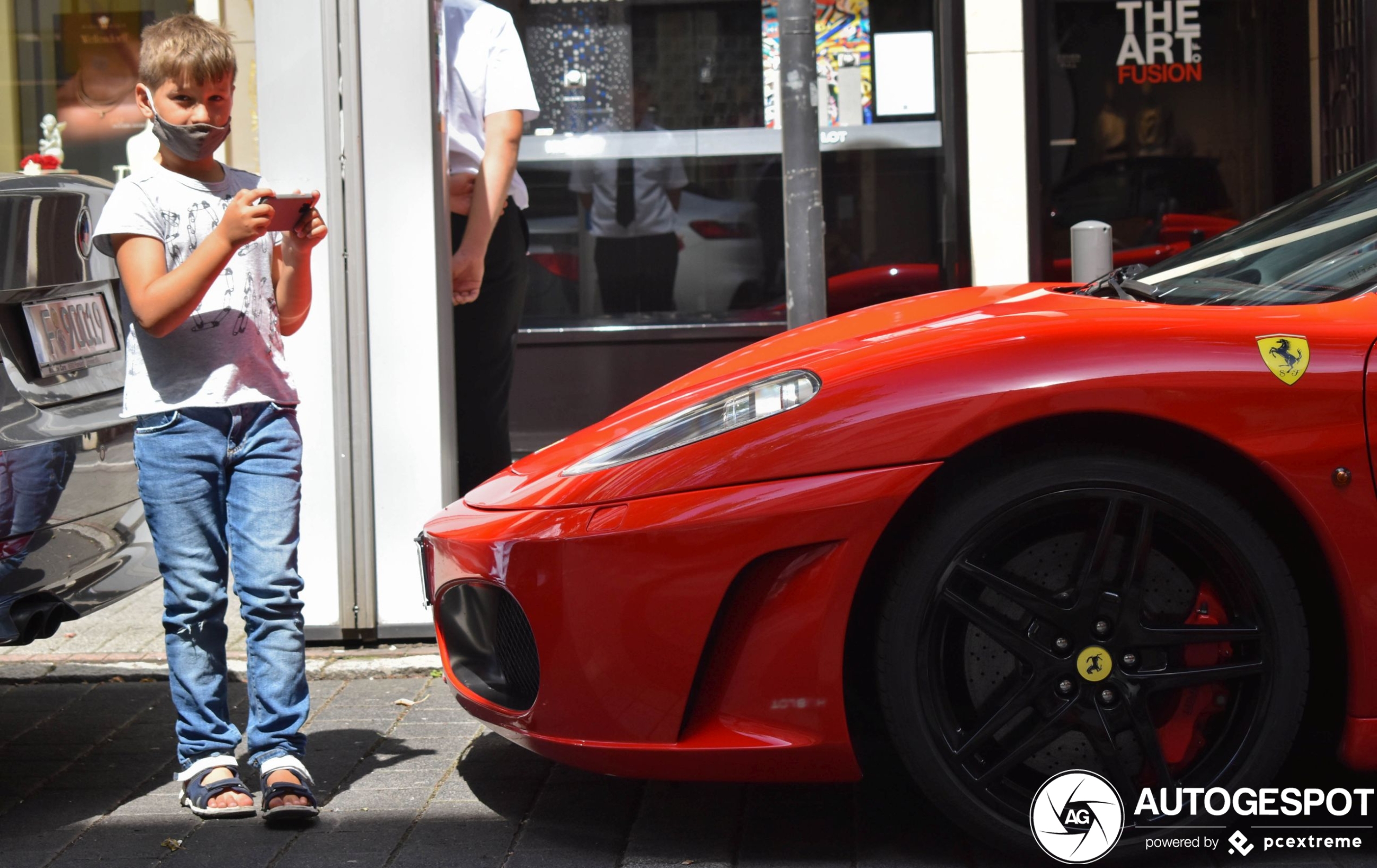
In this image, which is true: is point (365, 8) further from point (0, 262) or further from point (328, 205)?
point (0, 262)

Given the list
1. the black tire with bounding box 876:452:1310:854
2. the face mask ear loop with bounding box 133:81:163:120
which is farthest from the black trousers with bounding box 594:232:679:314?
the black tire with bounding box 876:452:1310:854

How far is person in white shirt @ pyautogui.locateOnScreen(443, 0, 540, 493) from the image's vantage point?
4.20 metres

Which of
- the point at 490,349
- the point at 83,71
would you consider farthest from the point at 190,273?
the point at 83,71

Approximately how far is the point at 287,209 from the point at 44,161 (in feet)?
14.5

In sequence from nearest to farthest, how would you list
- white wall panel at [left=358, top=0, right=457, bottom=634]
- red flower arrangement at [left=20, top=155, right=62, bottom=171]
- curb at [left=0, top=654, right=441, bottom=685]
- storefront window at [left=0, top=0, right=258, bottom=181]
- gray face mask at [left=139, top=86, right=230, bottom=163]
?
gray face mask at [left=139, top=86, right=230, bottom=163]
curb at [left=0, top=654, right=441, bottom=685]
white wall panel at [left=358, top=0, right=457, bottom=634]
red flower arrangement at [left=20, top=155, right=62, bottom=171]
storefront window at [left=0, top=0, right=258, bottom=181]

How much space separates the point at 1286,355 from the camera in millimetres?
2482

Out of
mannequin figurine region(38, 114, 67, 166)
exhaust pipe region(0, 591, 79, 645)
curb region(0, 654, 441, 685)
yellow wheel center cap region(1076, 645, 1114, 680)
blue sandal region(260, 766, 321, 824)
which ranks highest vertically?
mannequin figurine region(38, 114, 67, 166)

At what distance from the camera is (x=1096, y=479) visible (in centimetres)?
249

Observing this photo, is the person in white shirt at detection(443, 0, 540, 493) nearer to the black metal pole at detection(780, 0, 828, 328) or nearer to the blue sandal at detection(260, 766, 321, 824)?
the black metal pole at detection(780, 0, 828, 328)

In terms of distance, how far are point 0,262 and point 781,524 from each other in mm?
1832

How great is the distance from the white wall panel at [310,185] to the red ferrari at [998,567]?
1.91 m

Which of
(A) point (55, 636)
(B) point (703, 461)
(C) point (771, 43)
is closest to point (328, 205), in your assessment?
(A) point (55, 636)

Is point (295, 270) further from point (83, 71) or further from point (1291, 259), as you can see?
point (83, 71)

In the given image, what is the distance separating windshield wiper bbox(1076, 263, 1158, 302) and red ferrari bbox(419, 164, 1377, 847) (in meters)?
0.35
